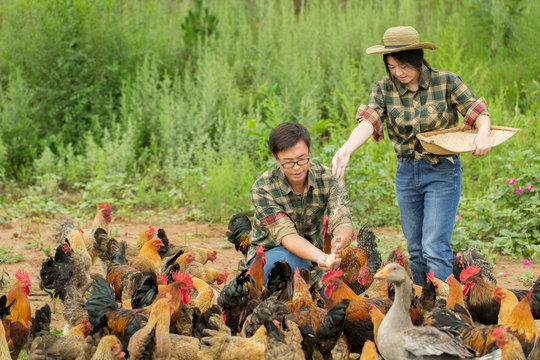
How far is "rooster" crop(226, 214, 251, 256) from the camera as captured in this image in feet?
19.9

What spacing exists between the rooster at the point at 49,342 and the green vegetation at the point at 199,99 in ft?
14.1

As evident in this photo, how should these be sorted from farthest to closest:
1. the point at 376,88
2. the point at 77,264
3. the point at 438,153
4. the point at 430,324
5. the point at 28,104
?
1. the point at 28,104
2. the point at 77,264
3. the point at 376,88
4. the point at 438,153
5. the point at 430,324

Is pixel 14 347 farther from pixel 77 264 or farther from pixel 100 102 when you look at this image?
pixel 100 102

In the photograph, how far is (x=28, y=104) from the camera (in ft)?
34.5

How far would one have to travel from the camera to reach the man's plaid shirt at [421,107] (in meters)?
4.58

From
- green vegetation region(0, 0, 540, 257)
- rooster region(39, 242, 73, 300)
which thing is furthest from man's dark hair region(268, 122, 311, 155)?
green vegetation region(0, 0, 540, 257)

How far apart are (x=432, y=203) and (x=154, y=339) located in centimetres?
238

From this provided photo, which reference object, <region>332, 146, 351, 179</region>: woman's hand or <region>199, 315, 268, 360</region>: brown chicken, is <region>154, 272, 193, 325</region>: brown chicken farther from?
<region>332, 146, 351, 179</region>: woman's hand

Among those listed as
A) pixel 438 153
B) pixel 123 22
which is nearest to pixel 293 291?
pixel 438 153

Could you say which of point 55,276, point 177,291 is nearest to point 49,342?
point 177,291

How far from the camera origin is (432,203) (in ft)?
15.3

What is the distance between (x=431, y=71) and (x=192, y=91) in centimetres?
710

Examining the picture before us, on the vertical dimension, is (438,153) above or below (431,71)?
below

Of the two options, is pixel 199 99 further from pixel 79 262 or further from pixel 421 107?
pixel 421 107
